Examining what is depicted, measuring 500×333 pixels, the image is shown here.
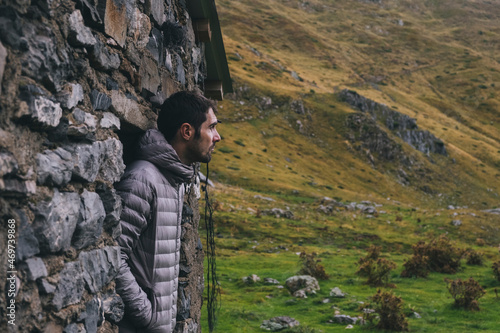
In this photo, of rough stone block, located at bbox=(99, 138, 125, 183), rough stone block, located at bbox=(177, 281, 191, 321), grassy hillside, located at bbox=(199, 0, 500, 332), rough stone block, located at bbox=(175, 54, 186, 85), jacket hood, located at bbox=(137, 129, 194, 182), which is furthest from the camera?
grassy hillside, located at bbox=(199, 0, 500, 332)

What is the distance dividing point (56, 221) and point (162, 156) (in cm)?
142

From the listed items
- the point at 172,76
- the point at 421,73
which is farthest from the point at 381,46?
the point at 172,76

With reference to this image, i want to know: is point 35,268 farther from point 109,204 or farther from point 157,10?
point 157,10

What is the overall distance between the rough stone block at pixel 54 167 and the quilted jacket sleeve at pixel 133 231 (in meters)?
0.89

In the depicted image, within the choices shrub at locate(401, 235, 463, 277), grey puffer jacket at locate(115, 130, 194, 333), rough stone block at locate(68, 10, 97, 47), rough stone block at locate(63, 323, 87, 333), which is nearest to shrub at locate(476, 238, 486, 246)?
shrub at locate(401, 235, 463, 277)

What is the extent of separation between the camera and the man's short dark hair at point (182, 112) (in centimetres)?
400

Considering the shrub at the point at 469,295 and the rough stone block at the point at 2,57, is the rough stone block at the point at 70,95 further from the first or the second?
the shrub at the point at 469,295

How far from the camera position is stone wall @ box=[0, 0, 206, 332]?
2146mm

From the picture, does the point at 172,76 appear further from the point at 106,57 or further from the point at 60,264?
the point at 60,264

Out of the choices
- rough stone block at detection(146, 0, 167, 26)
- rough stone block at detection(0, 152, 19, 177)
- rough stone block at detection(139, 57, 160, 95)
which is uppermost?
rough stone block at detection(146, 0, 167, 26)

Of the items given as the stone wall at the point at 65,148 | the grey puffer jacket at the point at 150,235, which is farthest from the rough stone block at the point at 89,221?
the grey puffer jacket at the point at 150,235

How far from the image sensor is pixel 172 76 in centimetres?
527

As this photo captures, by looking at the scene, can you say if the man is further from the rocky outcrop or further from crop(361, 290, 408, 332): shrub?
the rocky outcrop

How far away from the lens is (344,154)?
62.7m
